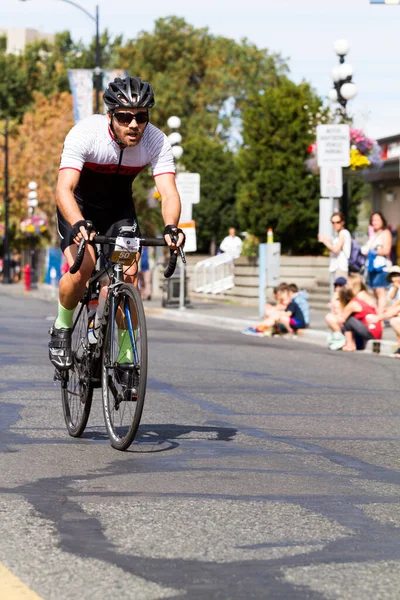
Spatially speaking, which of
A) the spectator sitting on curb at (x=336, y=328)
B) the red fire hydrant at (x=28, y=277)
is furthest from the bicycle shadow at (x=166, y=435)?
the red fire hydrant at (x=28, y=277)

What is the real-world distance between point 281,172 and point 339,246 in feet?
59.3

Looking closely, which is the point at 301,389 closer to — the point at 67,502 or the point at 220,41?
the point at 67,502

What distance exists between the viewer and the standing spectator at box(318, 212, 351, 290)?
21.5m

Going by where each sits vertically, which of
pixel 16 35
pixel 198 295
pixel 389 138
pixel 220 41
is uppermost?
pixel 16 35

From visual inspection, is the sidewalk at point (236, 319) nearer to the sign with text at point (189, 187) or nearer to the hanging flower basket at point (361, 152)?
the sign with text at point (189, 187)

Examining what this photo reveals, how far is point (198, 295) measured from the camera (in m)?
41.9

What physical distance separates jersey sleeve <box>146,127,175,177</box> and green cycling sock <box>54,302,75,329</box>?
38.1 inches

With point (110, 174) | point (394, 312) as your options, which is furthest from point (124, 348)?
point (394, 312)

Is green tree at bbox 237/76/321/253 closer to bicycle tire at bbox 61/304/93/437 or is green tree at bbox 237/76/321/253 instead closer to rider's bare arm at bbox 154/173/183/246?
bicycle tire at bbox 61/304/93/437

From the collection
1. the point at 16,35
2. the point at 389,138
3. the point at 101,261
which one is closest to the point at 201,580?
the point at 101,261

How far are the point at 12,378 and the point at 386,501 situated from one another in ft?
19.9

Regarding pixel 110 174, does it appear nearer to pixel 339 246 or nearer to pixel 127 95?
pixel 127 95

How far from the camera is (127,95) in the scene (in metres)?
7.14

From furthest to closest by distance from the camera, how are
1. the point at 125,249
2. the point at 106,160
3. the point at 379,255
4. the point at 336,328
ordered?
the point at 379,255 < the point at 336,328 < the point at 106,160 < the point at 125,249
